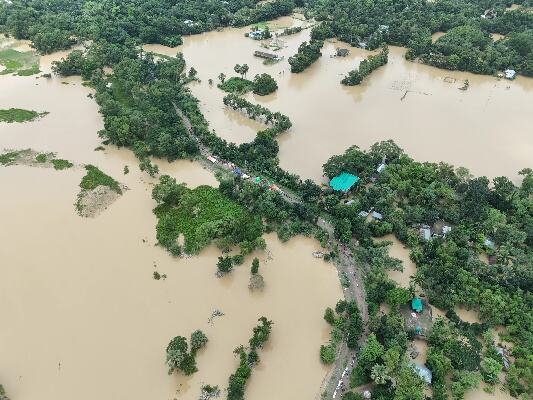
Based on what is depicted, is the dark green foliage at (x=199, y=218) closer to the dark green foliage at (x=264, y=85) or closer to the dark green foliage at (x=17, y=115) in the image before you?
the dark green foliage at (x=264, y=85)

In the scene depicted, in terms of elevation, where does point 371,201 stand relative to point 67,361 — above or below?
above

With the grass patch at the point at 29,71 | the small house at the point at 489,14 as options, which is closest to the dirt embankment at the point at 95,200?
the grass patch at the point at 29,71

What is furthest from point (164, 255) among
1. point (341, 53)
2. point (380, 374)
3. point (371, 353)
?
point (341, 53)

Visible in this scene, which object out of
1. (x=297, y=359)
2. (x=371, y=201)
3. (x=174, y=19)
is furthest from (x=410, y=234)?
(x=174, y=19)

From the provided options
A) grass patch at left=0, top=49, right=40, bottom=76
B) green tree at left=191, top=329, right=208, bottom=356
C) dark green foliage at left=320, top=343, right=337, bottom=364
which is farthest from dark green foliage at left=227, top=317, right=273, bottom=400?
grass patch at left=0, top=49, right=40, bottom=76

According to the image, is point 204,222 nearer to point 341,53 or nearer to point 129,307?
point 129,307

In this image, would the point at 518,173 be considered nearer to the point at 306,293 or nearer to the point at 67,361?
the point at 306,293

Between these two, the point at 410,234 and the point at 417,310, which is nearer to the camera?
the point at 417,310

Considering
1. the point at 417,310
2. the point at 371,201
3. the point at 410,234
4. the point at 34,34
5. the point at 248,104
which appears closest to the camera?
the point at 417,310
